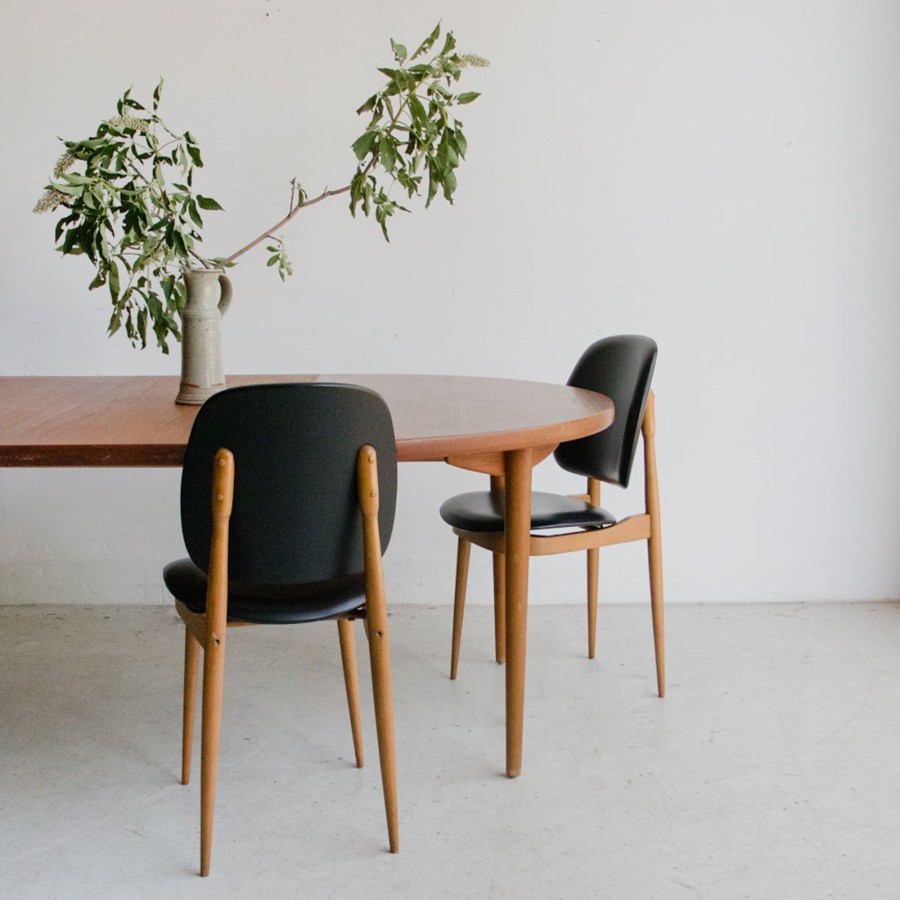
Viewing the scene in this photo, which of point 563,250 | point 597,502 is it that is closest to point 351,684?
point 597,502

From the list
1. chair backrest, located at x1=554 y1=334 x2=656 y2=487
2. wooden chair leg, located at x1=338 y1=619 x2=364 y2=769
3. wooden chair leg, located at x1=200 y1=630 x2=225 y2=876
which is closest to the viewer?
wooden chair leg, located at x1=200 y1=630 x2=225 y2=876

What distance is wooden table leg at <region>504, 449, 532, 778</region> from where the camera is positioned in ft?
6.66

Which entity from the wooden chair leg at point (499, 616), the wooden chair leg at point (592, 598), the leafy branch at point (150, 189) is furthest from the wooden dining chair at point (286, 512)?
the wooden chair leg at point (592, 598)

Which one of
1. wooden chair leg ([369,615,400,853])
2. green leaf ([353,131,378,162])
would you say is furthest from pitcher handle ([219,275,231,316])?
wooden chair leg ([369,615,400,853])

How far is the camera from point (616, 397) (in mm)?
2494

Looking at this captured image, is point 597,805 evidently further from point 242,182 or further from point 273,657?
point 242,182

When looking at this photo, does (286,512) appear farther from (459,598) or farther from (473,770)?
(459,598)

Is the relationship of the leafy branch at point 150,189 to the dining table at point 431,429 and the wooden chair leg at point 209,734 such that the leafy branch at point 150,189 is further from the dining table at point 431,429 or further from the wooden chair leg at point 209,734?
the wooden chair leg at point 209,734

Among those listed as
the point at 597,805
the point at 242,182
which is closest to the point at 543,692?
the point at 597,805

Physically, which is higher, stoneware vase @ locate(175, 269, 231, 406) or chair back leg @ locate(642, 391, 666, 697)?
stoneware vase @ locate(175, 269, 231, 406)

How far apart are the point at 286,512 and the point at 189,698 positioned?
594 millimetres

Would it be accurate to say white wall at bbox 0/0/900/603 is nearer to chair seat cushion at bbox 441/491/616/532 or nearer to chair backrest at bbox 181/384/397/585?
chair seat cushion at bbox 441/491/616/532

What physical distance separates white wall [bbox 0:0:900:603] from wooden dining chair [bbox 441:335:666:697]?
0.61 meters

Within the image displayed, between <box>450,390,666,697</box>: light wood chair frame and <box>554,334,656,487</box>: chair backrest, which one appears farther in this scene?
<box>554,334,656,487</box>: chair backrest
